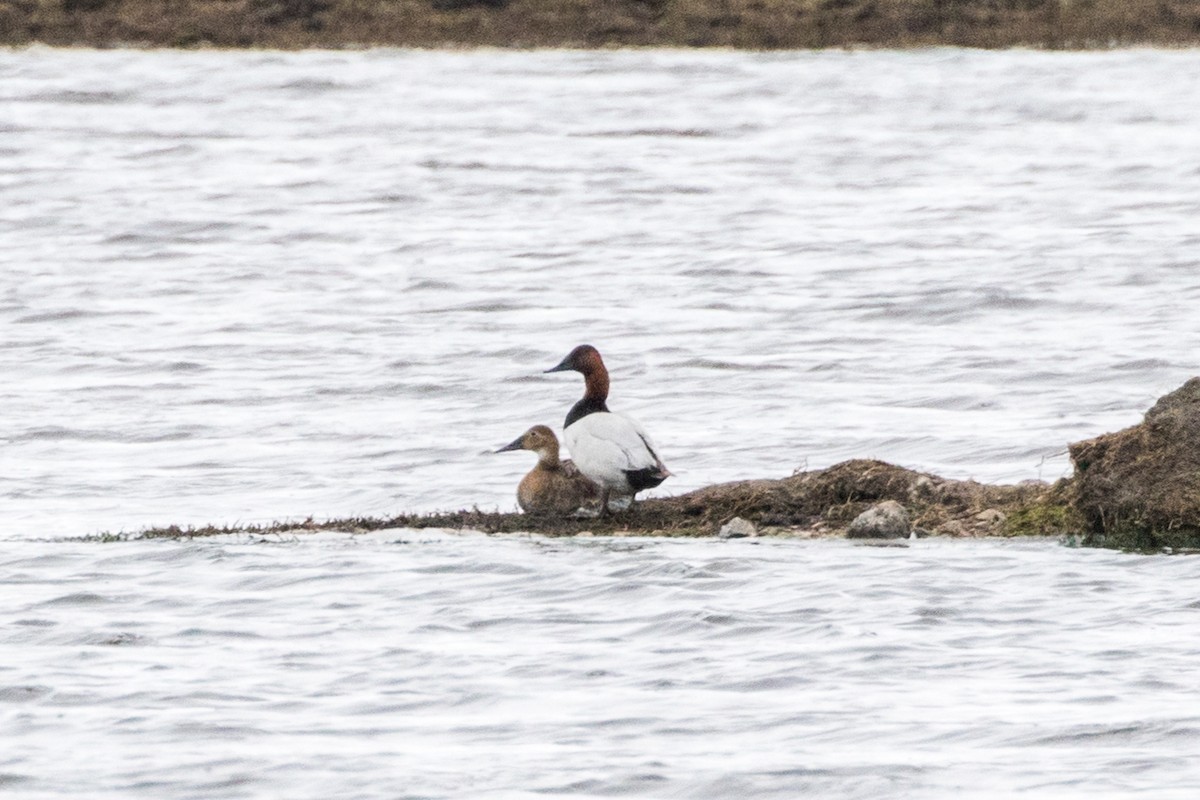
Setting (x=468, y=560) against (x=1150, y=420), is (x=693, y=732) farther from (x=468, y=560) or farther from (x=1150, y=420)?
(x=1150, y=420)

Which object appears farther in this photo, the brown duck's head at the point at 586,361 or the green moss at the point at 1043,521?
the brown duck's head at the point at 586,361

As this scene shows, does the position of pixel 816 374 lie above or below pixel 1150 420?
below

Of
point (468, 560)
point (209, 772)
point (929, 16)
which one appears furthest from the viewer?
point (929, 16)

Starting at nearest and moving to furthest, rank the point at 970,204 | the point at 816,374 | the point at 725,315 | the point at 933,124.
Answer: the point at 816,374
the point at 725,315
the point at 970,204
the point at 933,124

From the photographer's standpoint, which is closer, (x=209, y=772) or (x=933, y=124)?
(x=209, y=772)

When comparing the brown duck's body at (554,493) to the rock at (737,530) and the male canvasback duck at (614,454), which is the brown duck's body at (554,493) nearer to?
the male canvasback duck at (614,454)

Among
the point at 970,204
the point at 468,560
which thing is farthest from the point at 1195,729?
the point at 970,204

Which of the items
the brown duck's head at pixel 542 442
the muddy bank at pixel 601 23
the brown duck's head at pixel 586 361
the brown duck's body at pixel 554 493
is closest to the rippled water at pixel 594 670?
the brown duck's body at pixel 554 493

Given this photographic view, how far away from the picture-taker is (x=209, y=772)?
368 inches

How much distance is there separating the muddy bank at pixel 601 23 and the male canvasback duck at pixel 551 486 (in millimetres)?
37323

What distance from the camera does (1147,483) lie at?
41.4 ft

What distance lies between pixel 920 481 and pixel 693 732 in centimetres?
410

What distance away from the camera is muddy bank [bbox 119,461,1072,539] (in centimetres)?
1316

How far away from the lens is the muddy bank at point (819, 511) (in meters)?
13.2
